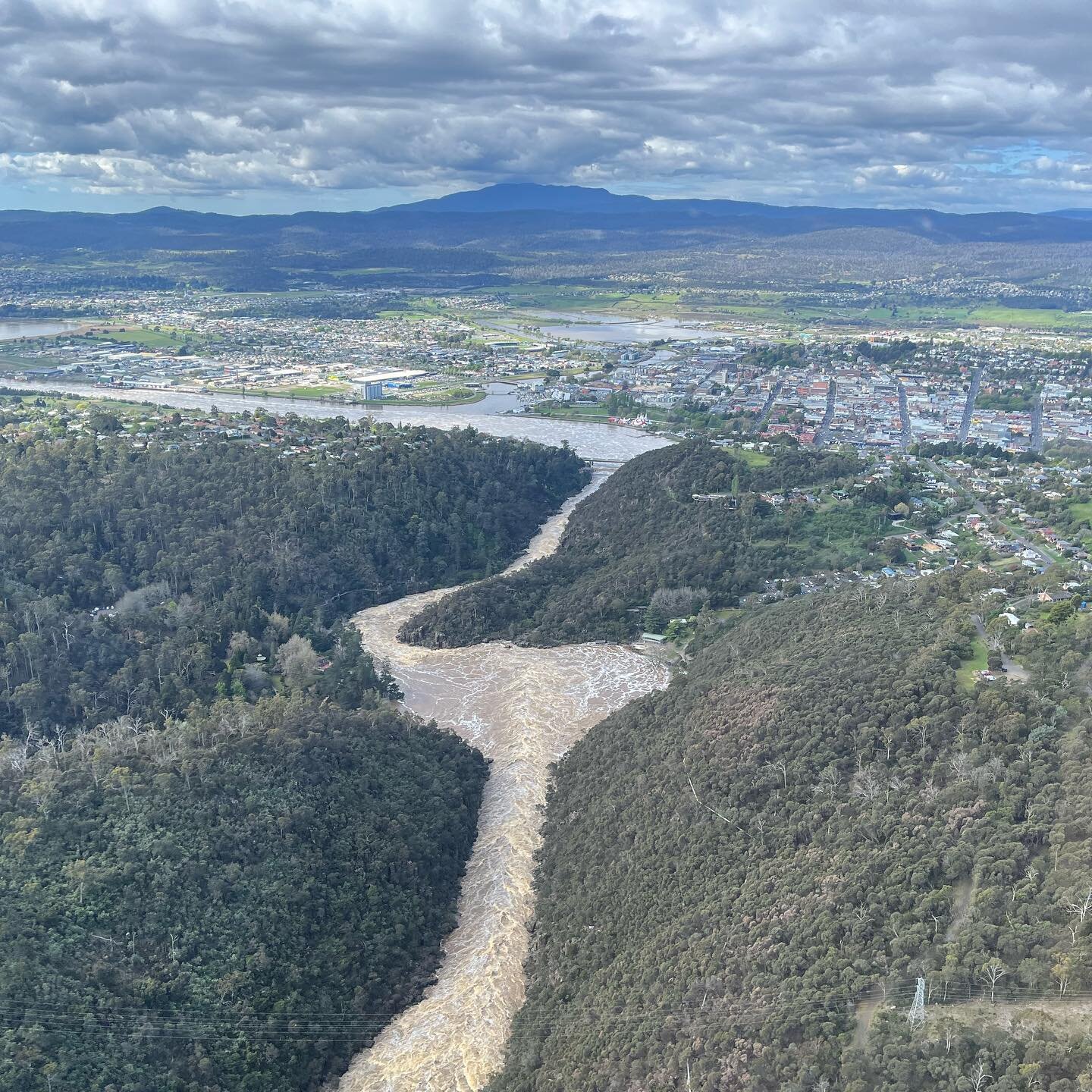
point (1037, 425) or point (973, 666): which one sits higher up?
point (1037, 425)

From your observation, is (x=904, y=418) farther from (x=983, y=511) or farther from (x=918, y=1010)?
(x=918, y=1010)

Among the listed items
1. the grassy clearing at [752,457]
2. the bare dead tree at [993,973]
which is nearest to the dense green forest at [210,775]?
the bare dead tree at [993,973]

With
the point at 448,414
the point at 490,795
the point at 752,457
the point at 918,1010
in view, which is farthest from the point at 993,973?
the point at 448,414

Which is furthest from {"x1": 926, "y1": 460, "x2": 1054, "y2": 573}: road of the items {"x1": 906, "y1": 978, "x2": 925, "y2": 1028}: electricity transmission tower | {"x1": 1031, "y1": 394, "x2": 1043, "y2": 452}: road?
{"x1": 906, "y1": 978, "x2": 925, "y2": 1028}: electricity transmission tower

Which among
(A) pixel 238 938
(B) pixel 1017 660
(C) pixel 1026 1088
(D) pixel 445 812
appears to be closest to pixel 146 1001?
(A) pixel 238 938

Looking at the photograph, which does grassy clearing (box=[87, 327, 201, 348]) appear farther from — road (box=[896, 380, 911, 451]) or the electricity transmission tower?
the electricity transmission tower

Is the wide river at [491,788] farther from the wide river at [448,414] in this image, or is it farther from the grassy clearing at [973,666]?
the wide river at [448,414]
